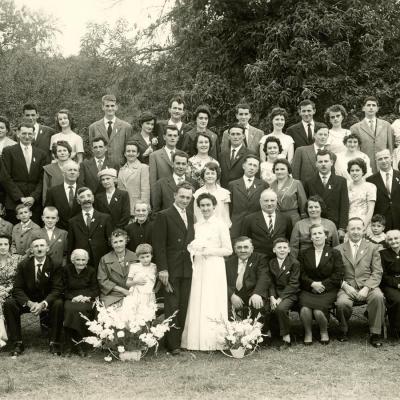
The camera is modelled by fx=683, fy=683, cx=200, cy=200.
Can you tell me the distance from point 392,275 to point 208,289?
228 centimetres

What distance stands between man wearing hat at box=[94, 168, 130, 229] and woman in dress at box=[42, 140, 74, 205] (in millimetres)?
724

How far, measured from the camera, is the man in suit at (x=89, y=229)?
8469 millimetres

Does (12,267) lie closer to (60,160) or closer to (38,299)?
(38,299)

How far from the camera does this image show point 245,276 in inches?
327

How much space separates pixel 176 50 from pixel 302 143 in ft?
26.1

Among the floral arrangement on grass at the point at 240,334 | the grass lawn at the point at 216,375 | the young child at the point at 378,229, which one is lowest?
the grass lawn at the point at 216,375

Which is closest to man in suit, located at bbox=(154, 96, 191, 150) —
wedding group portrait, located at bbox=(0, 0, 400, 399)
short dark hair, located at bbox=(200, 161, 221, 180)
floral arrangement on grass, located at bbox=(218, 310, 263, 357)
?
wedding group portrait, located at bbox=(0, 0, 400, 399)

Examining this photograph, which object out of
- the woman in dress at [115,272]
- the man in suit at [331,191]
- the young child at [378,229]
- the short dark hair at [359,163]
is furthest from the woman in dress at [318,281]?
the woman in dress at [115,272]

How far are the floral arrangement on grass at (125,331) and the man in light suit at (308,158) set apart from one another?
2.97m

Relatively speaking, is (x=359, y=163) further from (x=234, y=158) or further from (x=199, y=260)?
(x=199, y=260)

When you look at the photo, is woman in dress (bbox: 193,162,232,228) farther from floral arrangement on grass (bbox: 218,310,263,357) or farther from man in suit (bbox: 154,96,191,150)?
floral arrangement on grass (bbox: 218,310,263,357)

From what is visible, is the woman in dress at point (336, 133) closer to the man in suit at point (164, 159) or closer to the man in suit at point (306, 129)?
the man in suit at point (306, 129)

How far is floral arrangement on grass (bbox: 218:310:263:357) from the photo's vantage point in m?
7.66

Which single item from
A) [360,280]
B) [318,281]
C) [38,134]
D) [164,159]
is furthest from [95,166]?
[360,280]
